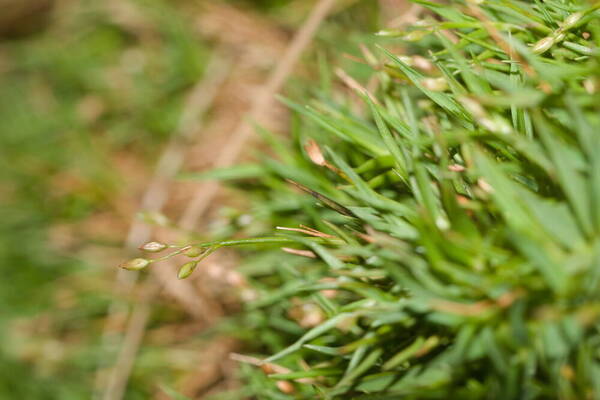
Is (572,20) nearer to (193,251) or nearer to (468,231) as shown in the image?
(468,231)

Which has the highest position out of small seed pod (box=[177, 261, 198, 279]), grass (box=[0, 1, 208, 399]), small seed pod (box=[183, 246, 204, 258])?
small seed pod (box=[183, 246, 204, 258])

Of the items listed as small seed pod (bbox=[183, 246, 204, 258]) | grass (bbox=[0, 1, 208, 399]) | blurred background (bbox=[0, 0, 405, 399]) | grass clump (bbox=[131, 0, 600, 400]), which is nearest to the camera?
grass clump (bbox=[131, 0, 600, 400])

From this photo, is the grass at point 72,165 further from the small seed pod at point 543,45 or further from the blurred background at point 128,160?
the small seed pod at point 543,45

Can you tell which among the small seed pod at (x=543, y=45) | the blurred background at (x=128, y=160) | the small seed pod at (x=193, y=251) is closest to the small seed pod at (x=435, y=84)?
the small seed pod at (x=543, y=45)

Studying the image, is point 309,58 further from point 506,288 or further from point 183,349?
point 506,288

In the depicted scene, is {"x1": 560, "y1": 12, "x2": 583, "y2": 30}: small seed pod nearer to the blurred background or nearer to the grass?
the blurred background

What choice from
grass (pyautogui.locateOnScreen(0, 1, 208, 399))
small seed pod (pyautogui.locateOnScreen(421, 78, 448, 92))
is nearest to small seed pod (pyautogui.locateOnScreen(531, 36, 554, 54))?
small seed pod (pyautogui.locateOnScreen(421, 78, 448, 92))
